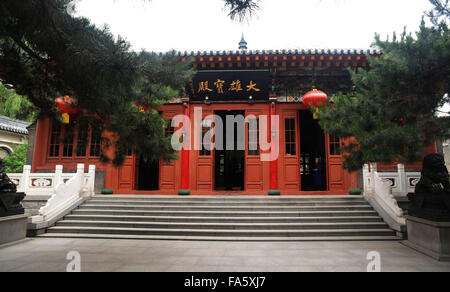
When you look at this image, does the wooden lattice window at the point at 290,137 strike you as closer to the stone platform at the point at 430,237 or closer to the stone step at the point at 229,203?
the stone step at the point at 229,203

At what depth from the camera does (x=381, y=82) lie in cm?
313

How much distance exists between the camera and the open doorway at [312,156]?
886cm

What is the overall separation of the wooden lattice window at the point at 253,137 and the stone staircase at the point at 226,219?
1.79 meters

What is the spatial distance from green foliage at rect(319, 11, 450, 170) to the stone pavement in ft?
4.69

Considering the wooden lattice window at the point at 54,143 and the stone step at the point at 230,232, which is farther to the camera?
the wooden lattice window at the point at 54,143

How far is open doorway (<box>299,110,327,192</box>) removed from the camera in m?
8.86

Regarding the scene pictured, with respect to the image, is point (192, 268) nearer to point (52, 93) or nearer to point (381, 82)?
point (52, 93)

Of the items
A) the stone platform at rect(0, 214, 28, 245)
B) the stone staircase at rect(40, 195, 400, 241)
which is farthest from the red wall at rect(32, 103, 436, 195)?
the stone platform at rect(0, 214, 28, 245)

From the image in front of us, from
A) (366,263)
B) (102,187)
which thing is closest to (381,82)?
(366,263)

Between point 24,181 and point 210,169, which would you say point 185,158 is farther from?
point 24,181

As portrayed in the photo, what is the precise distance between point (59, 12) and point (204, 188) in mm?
5699
